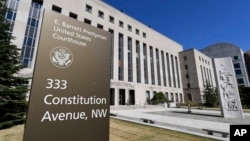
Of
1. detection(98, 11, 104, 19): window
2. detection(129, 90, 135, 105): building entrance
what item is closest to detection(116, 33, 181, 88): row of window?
detection(129, 90, 135, 105): building entrance

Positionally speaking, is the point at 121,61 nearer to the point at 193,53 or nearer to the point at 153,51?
the point at 153,51

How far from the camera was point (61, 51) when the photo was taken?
2594mm

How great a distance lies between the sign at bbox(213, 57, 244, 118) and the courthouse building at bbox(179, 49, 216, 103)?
35.1 metres

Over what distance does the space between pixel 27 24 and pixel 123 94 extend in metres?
21.2

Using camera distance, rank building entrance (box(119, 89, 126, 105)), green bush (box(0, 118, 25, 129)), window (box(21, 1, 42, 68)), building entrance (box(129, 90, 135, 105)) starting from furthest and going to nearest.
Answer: building entrance (box(129, 90, 135, 105)) < building entrance (box(119, 89, 126, 105)) < window (box(21, 1, 42, 68)) < green bush (box(0, 118, 25, 129))

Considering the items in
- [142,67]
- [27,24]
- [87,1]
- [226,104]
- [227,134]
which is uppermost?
[87,1]

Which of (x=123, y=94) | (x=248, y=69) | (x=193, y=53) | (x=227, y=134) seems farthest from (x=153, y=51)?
(x=248, y=69)

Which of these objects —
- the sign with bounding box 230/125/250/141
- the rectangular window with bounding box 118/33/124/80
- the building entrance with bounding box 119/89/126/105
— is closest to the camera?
the sign with bounding box 230/125/250/141

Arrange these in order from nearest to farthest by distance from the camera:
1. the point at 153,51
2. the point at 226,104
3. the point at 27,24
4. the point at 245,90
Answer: the point at 226,104
the point at 27,24
the point at 245,90
the point at 153,51

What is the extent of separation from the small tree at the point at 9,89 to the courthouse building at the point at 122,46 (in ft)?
40.0

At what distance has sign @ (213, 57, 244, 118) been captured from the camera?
1358 centimetres

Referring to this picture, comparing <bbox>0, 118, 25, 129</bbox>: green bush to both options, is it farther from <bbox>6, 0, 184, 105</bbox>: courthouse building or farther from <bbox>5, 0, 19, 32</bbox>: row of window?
<bbox>5, 0, 19, 32</bbox>: row of window

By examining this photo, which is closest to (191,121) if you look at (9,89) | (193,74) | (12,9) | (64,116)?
(64,116)

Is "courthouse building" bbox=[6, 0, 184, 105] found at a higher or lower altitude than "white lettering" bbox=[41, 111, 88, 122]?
higher
